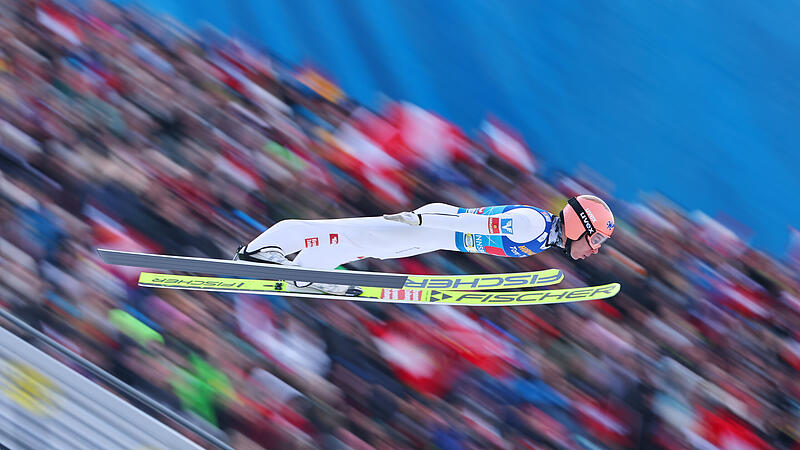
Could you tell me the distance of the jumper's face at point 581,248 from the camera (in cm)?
382

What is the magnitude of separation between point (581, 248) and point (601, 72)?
166 cm

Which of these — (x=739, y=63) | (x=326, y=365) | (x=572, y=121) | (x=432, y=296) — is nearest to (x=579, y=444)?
(x=432, y=296)

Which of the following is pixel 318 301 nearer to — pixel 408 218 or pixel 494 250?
pixel 408 218

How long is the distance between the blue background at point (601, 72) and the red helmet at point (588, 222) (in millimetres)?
1227

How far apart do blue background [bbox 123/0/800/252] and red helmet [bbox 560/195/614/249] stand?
4.03ft

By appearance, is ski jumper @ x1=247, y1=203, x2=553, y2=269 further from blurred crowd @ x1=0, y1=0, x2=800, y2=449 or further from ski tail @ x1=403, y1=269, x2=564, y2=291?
blurred crowd @ x1=0, y1=0, x2=800, y2=449

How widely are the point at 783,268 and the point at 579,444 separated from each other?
1.63 metres

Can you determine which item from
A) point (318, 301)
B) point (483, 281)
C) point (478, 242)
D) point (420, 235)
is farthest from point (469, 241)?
point (318, 301)

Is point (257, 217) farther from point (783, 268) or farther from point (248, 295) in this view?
point (783, 268)

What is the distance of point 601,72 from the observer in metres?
5.09

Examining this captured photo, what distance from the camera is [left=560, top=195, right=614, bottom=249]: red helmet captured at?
12.4 feet

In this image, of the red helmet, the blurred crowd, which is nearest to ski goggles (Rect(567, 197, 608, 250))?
the red helmet

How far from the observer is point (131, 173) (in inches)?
183

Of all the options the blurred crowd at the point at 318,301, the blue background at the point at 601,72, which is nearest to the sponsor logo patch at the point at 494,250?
the blurred crowd at the point at 318,301
